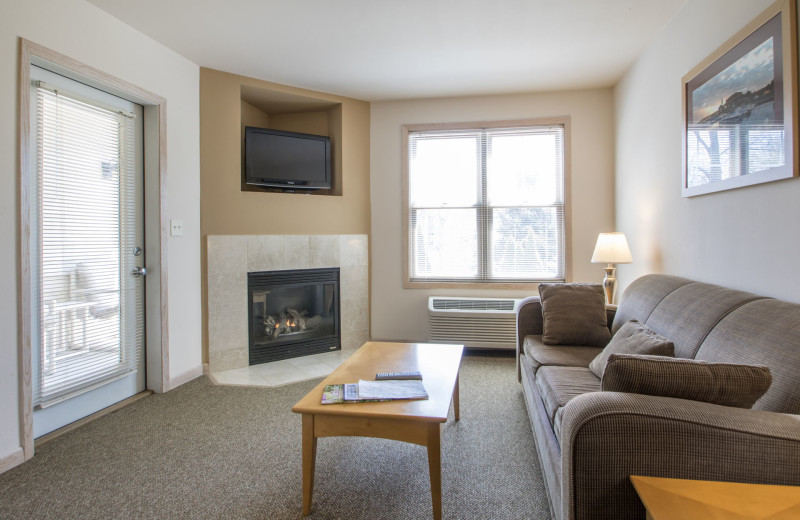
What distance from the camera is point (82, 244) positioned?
2.59 metres

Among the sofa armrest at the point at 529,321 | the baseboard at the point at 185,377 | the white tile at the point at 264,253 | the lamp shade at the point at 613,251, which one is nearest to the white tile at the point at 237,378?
the baseboard at the point at 185,377

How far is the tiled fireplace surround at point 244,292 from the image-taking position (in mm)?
3492

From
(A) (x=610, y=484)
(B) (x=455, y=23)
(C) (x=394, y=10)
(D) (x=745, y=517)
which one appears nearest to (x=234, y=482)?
(A) (x=610, y=484)

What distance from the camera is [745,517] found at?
0.80 meters

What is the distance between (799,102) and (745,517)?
166 cm

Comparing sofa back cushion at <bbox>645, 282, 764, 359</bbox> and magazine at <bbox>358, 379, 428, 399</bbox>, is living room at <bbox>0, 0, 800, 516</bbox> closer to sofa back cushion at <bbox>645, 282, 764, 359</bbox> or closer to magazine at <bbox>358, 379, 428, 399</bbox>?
sofa back cushion at <bbox>645, 282, 764, 359</bbox>

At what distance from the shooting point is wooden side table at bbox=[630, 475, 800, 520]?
0.81 meters

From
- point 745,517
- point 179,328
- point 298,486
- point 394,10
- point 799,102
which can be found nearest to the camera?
point 745,517

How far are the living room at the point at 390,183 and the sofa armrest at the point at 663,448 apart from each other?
3.53 feet

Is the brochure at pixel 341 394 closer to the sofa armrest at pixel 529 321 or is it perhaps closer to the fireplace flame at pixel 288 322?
the sofa armrest at pixel 529 321

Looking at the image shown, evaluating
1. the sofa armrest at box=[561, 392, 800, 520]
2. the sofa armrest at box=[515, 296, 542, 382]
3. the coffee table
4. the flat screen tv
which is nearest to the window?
the flat screen tv

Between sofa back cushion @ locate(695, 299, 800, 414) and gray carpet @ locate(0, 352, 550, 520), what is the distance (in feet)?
2.98

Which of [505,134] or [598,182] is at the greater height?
[505,134]

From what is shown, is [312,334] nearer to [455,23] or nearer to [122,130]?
[122,130]
